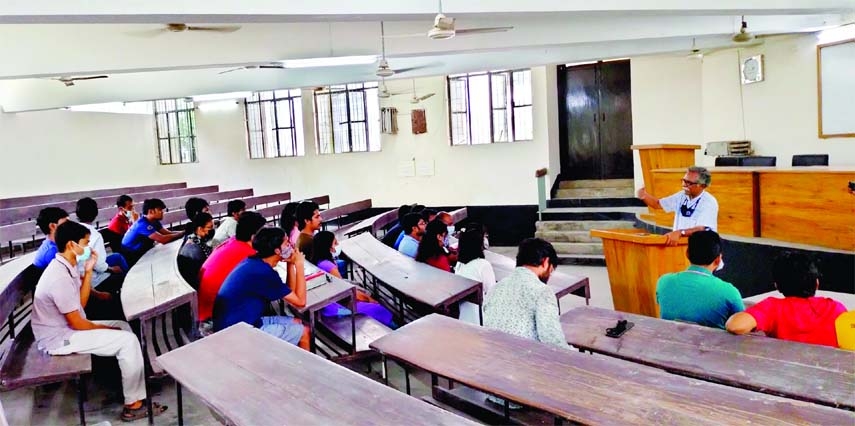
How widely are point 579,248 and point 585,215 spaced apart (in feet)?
2.57

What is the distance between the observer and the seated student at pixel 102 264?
4.91m

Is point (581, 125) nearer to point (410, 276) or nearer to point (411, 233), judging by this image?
point (411, 233)

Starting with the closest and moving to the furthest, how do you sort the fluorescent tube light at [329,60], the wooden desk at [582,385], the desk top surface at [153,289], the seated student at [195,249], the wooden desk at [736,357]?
the wooden desk at [582,385] → the wooden desk at [736,357] → the desk top surface at [153,289] → the seated student at [195,249] → the fluorescent tube light at [329,60]

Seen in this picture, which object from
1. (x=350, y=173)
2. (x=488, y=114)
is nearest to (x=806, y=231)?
(x=488, y=114)

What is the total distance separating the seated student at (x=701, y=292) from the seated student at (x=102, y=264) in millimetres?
4167

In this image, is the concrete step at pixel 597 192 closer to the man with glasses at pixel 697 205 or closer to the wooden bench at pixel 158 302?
the man with glasses at pixel 697 205

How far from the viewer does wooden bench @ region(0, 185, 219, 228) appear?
26.1 feet

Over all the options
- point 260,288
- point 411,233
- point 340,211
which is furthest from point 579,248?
point 260,288

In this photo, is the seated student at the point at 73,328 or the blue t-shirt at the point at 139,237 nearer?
the seated student at the point at 73,328

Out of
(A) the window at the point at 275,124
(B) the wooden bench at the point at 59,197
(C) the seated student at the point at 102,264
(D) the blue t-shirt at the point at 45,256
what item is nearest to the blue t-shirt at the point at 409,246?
(C) the seated student at the point at 102,264

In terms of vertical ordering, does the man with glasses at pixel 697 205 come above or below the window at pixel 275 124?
below

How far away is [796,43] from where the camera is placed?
746 centimetres

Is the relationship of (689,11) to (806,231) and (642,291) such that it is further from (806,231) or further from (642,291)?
(642,291)

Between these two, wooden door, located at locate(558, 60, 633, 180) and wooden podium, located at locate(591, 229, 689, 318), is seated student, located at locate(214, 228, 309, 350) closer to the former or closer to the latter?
wooden podium, located at locate(591, 229, 689, 318)
